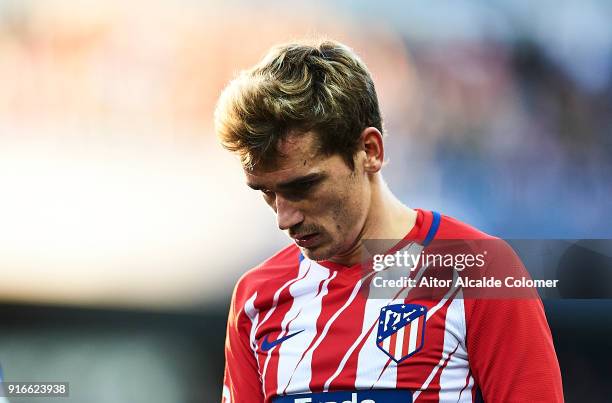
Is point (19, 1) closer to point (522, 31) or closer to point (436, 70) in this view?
point (436, 70)

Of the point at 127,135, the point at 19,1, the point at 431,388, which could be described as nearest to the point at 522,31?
the point at 127,135

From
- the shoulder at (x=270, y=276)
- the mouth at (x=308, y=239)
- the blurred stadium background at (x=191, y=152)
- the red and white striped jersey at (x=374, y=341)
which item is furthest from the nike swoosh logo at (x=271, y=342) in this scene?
the blurred stadium background at (x=191, y=152)

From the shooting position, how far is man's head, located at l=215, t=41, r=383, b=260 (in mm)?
1670

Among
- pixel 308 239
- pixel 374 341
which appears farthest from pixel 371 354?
pixel 308 239

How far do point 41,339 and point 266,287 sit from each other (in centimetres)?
261

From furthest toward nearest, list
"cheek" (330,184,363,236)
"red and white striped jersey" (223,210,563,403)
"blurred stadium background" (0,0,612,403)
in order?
"blurred stadium background" (0,0,612,403) → "cheek" (330,184,363,236) → "red and white striped jersey" (223,210,563,403)

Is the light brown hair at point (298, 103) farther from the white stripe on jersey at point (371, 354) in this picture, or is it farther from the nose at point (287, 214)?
the white stripe on jersey at point (371, 354)

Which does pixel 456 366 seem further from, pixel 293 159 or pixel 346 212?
pixel 293 159

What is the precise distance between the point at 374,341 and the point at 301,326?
0.58 ft

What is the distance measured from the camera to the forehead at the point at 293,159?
166 cm

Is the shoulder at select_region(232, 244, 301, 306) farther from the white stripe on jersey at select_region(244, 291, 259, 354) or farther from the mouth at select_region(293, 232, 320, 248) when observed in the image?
the mouth at select_region(293, 232, 320, 248)

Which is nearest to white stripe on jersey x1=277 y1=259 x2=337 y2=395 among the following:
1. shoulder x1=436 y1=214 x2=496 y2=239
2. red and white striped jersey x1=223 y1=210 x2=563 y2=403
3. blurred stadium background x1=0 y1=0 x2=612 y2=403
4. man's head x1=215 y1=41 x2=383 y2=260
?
red and white striped jersey x1=223 y1=210 x2=563 y2=403

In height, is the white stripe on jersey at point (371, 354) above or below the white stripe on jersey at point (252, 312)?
below

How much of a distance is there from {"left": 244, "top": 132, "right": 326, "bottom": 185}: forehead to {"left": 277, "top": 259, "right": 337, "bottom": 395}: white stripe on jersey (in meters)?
0.30
